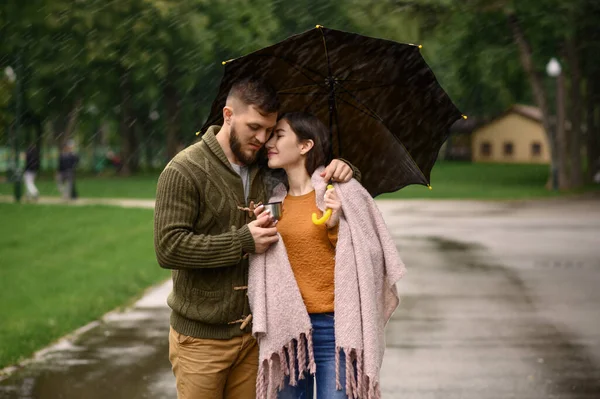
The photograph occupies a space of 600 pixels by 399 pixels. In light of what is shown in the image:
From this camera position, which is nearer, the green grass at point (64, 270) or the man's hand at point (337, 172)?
the man's hand at point (337, 172)

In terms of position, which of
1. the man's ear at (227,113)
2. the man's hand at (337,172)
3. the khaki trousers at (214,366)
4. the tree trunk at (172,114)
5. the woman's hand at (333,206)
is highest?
the tree trunk at (172,114)

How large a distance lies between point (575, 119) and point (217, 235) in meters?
34.3

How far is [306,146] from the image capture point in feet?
12.3

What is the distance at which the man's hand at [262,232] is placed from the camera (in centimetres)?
349

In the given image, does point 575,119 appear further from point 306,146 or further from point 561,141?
point 306,146

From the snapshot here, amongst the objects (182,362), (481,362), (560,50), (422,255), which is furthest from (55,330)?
(560,50)

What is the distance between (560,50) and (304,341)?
3284cm

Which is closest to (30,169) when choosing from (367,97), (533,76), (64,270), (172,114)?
(64,270)

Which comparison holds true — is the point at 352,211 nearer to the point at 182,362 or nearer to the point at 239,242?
the point at 239,242

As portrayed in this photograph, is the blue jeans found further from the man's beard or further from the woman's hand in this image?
the man's beard

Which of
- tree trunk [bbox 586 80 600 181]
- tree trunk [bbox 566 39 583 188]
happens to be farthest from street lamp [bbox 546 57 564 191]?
tree trunk [bbox 586 80 600 181]

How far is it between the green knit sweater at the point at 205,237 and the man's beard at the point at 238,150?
5 centimetres

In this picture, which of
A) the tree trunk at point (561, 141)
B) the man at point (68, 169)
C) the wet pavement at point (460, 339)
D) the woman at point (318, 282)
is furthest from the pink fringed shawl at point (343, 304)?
the tree trunk at point (561, 141)

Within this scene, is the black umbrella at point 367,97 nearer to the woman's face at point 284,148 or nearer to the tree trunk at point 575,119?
the woman's face at point 284,148
